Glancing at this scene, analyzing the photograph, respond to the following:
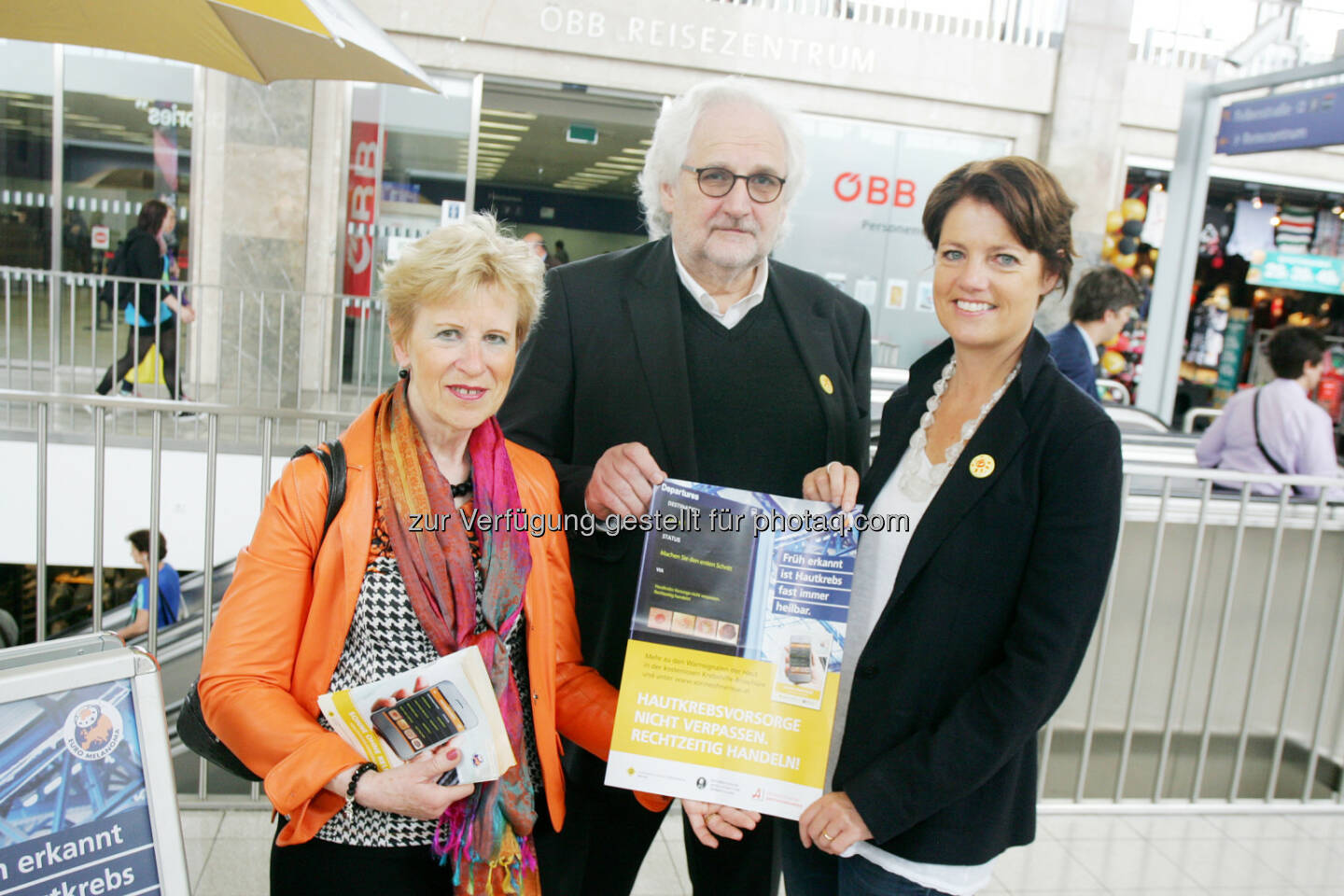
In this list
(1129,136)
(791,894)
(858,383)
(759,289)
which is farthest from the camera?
(1129,136)

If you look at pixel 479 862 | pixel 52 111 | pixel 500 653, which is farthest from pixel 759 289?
pixel 52 111

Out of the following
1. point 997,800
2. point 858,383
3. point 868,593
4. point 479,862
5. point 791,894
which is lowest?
point 791,894

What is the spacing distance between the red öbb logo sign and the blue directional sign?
3157mm

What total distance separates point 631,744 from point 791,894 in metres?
0.64

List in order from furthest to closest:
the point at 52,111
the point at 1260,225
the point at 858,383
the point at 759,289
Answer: the point at 1260,225
the point at 52,111
the point at 858,383
the point at 759,289

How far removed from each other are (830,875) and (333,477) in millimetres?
1211

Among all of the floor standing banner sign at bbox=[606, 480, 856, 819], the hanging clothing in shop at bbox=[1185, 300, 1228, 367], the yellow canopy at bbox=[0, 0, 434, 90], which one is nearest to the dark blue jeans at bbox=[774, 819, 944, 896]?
the floor standing banner sign at bbox=[606, 480, 856, 819]

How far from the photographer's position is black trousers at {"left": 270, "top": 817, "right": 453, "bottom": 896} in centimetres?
165

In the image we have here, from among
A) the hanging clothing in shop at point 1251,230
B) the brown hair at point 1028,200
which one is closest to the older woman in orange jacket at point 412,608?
the brown hair at point 1028,200

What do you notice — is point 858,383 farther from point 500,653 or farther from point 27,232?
point 27,232

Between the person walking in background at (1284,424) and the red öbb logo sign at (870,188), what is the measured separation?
5.96m

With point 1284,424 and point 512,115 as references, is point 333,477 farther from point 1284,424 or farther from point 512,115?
point 512,115

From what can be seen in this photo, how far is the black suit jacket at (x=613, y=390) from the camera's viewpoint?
202 cm

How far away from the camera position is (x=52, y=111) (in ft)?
31.6
